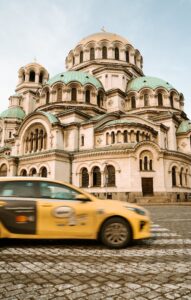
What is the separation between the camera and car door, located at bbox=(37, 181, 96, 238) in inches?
229

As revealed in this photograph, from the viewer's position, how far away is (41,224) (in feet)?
19.1

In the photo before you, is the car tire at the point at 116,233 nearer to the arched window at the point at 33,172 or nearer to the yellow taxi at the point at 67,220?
the yellow taxi at the point at 67,220

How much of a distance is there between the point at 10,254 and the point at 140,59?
50637 millimetres

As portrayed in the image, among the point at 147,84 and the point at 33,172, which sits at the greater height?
the point at 147,84

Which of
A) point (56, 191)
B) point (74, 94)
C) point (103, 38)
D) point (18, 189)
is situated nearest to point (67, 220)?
point (56, 191)

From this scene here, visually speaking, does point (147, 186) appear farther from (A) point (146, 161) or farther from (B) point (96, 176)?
(B) point (96, 176)

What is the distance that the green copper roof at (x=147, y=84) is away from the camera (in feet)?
134

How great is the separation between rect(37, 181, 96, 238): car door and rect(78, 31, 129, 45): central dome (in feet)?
153

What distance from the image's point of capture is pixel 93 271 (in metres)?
4.04

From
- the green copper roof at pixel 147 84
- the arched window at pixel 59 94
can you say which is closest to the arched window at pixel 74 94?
the arched window at pixel 59 94

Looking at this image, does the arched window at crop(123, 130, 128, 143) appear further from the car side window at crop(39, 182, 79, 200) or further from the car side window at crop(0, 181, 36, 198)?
the car side window at crop(0, 181, 36, 198)

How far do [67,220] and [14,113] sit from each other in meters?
44.3

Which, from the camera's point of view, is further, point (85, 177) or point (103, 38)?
point (103, 38)

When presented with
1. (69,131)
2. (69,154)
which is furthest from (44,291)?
(69,131)
